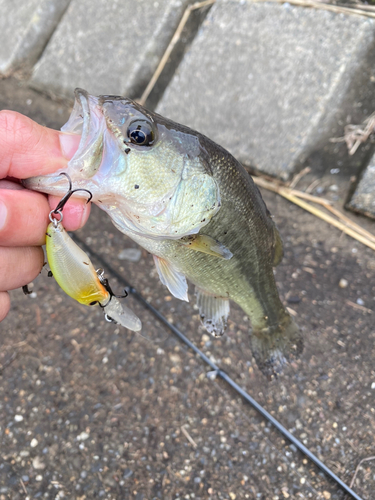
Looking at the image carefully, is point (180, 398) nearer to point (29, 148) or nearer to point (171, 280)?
point (171, 280)

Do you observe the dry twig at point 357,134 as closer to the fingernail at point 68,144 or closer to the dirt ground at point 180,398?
the dirt ground at point 180,398

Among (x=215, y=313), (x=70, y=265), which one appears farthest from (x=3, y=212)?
(x=215, y=313)

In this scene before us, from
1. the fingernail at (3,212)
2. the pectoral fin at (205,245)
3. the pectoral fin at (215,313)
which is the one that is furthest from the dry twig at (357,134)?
the fingernail at (3,212)

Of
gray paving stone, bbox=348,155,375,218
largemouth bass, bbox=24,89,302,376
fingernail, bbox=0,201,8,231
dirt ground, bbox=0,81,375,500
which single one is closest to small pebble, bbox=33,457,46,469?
dirt ground, bbox=0,81,375,500

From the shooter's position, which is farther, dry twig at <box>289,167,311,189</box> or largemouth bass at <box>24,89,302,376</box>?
dry twig at <box>289,167,311,189</box>

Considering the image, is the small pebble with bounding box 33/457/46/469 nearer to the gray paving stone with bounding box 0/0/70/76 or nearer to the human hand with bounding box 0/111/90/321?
the human hand with bounding box 0/111/90/321
